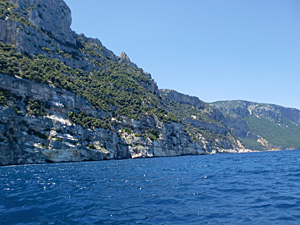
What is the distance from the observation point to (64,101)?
8550 cm

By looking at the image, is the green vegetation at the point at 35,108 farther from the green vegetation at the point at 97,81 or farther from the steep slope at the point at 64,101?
the green vegetation at the point at 97,81

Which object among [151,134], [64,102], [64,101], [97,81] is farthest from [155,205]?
[97,81]

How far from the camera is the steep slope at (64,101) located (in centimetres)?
6788

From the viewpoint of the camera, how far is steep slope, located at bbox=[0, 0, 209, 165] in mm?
67875

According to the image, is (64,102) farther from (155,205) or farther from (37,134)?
(155,205)

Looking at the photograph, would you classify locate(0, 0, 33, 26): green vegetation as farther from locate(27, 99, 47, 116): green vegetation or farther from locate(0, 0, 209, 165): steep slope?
locate(27, 99, 47, 116): green vegetation

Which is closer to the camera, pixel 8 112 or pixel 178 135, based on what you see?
pixel 8 112

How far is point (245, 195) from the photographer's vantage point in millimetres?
18984

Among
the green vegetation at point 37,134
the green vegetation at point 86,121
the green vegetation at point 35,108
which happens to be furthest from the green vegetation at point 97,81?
the green vegetation at point 37,134

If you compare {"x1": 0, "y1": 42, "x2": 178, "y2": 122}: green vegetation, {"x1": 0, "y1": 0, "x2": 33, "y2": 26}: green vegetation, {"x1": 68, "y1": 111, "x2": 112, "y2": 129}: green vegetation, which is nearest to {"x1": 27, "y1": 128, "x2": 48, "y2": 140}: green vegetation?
{"x1": 68, "y1": 111, "x2": 112, "y2": 129}: green vegetation

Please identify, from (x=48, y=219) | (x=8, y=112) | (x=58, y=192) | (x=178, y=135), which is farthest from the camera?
(x=178, y=135)

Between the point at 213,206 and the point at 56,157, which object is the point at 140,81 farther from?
the point at 213,206

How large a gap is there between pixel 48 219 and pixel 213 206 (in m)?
10.5

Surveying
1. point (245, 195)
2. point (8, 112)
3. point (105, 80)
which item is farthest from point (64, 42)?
point (245, 195)
